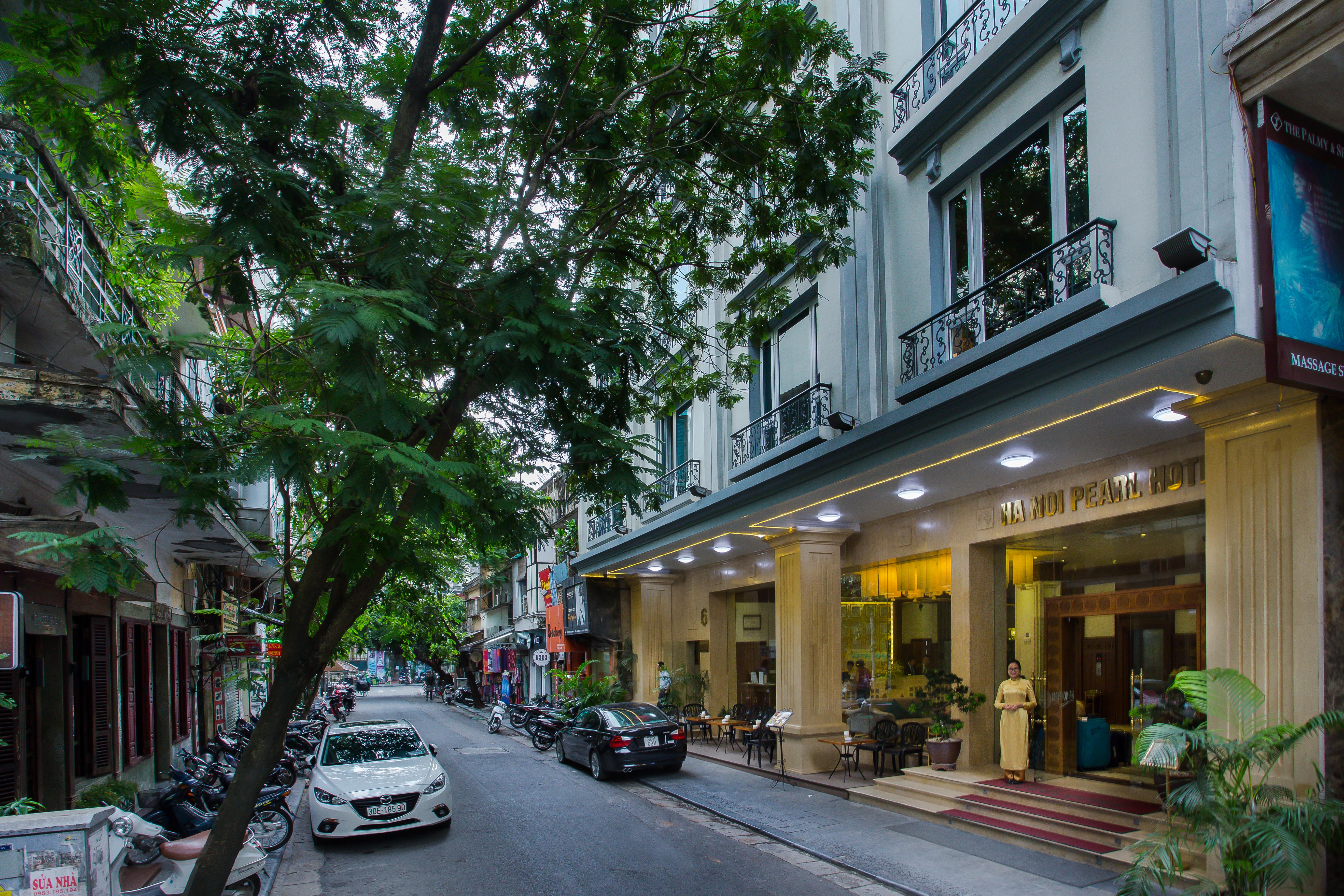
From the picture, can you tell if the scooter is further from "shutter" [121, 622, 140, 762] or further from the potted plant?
the potted plant

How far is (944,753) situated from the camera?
11820 millimetres

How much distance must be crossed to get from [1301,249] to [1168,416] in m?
2.06

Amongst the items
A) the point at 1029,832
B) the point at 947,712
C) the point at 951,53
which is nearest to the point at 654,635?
the point at 947,712

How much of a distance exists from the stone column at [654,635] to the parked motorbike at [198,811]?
12.9 m

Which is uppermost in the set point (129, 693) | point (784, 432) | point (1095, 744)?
point (784, 432)

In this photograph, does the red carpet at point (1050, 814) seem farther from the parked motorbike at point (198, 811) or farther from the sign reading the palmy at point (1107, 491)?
the parked motorbike at point (198, 811)

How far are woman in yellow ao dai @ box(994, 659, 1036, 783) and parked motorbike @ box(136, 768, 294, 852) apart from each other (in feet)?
28.8

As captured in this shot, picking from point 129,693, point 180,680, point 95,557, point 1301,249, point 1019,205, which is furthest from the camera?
point 180,680

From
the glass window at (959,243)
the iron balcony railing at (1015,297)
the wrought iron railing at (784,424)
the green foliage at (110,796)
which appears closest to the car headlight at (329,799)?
the green foliage at (110,796)

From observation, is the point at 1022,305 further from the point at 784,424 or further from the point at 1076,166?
the point at 784,424

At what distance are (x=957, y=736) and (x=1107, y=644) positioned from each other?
97.6 inches

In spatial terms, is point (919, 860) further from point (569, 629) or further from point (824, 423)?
point (569, 629)

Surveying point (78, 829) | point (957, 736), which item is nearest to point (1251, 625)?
point (957, 736)

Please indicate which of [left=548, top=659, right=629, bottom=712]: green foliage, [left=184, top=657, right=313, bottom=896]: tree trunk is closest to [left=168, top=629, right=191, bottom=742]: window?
[left=548, top=659, right=629, bottom=712]: green foliage
